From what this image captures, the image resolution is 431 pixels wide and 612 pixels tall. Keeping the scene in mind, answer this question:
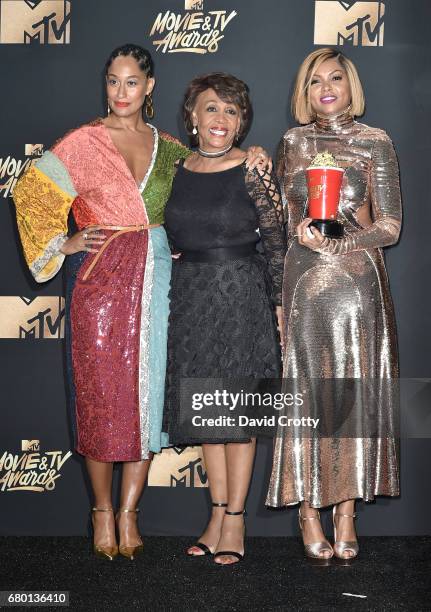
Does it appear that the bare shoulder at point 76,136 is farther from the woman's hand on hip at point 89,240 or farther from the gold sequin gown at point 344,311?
the gold sequin gown at point 344,311

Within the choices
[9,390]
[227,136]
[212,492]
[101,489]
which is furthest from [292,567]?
[227,136]

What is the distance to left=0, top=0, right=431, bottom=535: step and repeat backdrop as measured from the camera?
397 centimetres

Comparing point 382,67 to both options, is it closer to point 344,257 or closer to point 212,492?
point 344,257

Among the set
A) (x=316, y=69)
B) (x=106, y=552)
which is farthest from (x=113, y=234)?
(x=106, y=552)

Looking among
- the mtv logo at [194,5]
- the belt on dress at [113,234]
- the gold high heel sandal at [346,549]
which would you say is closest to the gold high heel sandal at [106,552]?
the gold high heel sandal at [346,549]

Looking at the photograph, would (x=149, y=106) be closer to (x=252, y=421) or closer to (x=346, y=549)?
(x=252, y=421)

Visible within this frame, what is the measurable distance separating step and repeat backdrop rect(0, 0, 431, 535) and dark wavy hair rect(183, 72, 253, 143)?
0.37m

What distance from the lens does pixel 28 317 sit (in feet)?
13.2

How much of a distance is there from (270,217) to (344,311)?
0.47 m

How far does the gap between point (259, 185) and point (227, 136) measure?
230mm

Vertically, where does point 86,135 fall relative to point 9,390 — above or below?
above

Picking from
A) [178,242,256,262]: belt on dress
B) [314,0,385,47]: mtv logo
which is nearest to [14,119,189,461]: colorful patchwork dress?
[178,242,256,262]: belt on dress

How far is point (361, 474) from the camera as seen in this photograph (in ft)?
12.0

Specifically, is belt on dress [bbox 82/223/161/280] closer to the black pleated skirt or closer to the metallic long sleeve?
the black pleated skirt
